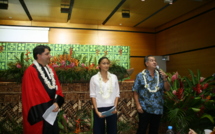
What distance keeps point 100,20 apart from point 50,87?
501 centimetres

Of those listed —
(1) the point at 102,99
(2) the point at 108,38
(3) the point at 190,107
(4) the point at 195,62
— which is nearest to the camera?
(1) the point at 102,99

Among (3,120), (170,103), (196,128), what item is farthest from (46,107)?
(196,128)

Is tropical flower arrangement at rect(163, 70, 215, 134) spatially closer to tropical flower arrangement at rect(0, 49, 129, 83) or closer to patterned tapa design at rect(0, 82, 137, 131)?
patterned tapa design at rect(0, 82, 137, 131)

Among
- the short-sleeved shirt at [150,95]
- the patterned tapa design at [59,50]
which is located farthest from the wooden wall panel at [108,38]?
the short-sleeved shirt at [150,95]

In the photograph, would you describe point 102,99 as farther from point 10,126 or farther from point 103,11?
point 103,11

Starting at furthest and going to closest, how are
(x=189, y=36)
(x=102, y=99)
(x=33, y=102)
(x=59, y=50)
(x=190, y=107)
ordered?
1. (x=59, y=50)
2. (x=189, y=36)
3. (x=190, y=107)
4. (x=102, y=99)
5. (x=33, y=102)

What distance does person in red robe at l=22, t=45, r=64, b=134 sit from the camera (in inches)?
77.5

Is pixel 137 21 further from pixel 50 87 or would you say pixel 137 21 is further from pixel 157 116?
pixel 50 87

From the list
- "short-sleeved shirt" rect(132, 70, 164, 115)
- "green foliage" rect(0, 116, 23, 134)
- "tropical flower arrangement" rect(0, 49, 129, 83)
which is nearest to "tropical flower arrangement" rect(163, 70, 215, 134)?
"short-sleeved shirt" rect(132, 70, 164, 115)

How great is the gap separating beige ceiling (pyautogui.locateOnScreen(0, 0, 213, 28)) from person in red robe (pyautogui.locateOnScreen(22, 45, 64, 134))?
3271 mm

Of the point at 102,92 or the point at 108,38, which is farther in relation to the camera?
the point at 108,38

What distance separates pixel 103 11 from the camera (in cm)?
577

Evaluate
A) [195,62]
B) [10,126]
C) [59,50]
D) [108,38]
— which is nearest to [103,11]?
[108,38]

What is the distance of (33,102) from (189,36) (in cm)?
541
